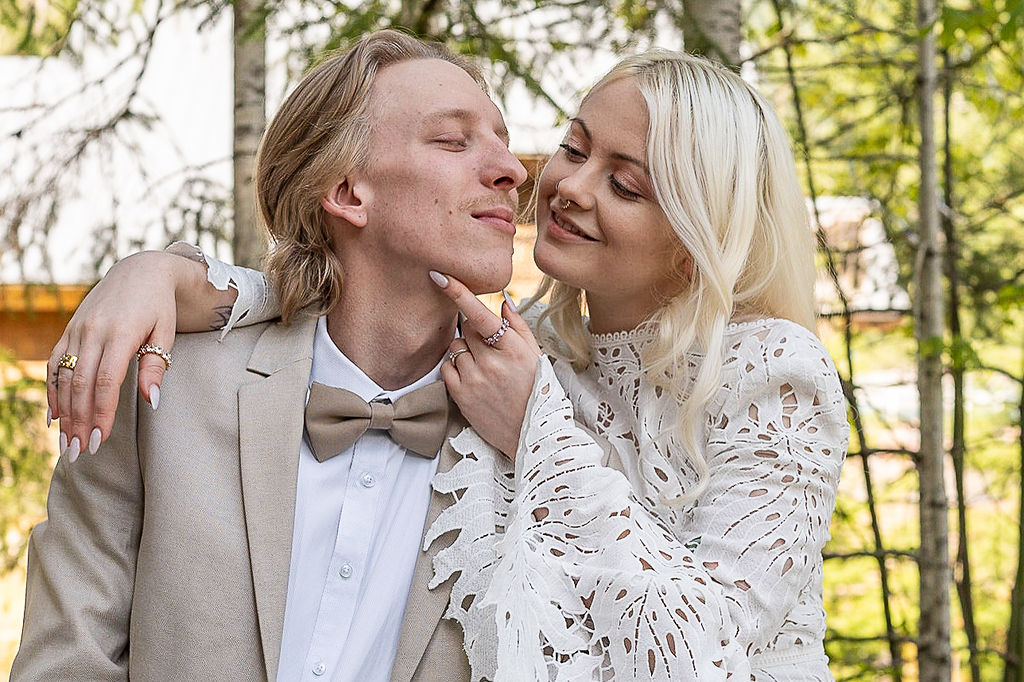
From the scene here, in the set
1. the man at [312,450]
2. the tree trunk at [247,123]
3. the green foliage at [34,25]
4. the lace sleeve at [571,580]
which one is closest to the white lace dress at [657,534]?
the lace sleeve at [571,580]

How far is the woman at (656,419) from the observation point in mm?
1856

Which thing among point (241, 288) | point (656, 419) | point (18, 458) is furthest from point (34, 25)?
point (656, 419)

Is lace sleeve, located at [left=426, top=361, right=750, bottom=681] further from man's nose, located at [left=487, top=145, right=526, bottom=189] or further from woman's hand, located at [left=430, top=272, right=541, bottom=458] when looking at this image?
man's nose, located at [left=487, top=145, right=526, bottom=189]

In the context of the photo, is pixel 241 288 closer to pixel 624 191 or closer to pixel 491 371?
pixel 491 371

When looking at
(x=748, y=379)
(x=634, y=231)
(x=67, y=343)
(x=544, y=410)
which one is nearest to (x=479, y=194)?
(x=634, y=231)

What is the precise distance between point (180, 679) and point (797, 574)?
1.08m

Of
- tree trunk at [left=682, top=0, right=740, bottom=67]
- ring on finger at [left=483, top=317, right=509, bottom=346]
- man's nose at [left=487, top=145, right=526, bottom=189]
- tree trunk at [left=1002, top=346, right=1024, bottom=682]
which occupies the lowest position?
tree trunk at [left=1002, top=346, right=1024, bottom=682]

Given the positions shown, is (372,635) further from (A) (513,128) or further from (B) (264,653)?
(A) (513,128)

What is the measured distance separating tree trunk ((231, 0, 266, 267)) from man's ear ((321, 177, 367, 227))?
67cm

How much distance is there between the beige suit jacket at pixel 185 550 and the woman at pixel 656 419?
7.2 inches

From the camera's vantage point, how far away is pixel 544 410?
6.64 ft

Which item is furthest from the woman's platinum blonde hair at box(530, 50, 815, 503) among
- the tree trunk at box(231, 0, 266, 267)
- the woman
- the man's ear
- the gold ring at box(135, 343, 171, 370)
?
the tree trunk at box(231, 0, 266, 267)

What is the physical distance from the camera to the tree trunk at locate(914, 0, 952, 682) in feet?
11.4

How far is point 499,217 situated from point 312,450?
600 millimetres
